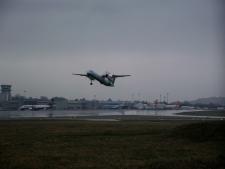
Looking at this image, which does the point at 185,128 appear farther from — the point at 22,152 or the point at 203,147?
the point at 22,152

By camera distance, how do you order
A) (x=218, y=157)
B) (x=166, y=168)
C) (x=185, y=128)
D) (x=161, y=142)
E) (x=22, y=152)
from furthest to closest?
(x=185, y=128)
(x=161, y=142)
(x=22, y=152)
(x=218, y=157)
(x=166, y=168)

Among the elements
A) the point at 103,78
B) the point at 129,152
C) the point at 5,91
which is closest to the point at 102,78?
the point at 103,78

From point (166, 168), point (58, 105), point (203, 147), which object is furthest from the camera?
point (58, 105)

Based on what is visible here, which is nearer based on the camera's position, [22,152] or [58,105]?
[22,152]

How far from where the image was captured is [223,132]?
29.1 m

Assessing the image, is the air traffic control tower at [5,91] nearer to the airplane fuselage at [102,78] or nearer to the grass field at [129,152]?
the airplane fuselage at [102,78]

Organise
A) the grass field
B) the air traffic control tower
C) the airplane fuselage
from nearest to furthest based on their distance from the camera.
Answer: the grass field < the airplane fuselage < the air traffic control tower

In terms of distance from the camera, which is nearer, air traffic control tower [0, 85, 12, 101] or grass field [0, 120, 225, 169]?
grass field [0, 120, 225, 169]

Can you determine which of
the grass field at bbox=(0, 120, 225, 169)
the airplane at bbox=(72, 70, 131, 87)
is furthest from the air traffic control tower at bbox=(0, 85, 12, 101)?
the grass field at bbox=(0, 120, 225, 169)

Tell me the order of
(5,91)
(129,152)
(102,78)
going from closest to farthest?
(129,152) < (102,78) < (5,91)

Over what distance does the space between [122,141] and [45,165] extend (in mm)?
11569

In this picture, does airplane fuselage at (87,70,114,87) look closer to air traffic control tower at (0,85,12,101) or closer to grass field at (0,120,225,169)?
grass field at (0,120,225,169)

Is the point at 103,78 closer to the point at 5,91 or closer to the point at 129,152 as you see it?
the point at 129,152

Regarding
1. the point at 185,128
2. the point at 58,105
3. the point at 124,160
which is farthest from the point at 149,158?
the point at 58,105
